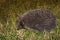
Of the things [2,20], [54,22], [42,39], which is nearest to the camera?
[42,39]

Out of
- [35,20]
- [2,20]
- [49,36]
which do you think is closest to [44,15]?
[35,20]

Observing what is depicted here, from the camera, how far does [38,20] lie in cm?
623

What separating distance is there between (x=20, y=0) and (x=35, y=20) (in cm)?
153

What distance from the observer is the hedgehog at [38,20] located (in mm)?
6145

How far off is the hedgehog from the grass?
15 cm

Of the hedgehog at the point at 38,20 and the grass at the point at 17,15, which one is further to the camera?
the hedgehog at the point at 38,20

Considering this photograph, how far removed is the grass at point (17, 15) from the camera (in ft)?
18.5

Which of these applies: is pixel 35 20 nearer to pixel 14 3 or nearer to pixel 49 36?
pixel 49 36

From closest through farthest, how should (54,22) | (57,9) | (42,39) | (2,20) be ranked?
1. (42,39)
2. (54,22)
3. (2,20)
4. (57,9)

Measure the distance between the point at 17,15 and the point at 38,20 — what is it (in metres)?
0.81

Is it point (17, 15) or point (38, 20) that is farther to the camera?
point (17, 15)

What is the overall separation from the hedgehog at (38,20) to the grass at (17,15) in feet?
0.48

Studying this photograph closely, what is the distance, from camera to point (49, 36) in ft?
18.6

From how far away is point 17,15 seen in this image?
686 cm
